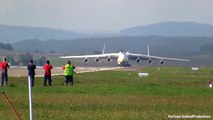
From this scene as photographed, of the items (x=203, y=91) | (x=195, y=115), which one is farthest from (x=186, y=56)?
(x=195, y=115)

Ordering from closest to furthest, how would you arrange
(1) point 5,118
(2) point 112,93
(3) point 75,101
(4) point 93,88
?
(1) point 5,118 < (3) point 75,101 < (2) point 112,93 < (4) point 93,88

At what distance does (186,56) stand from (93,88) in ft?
511

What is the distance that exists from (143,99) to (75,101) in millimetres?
3006

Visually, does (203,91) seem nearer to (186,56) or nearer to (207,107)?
(207,107)

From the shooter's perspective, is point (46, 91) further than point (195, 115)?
Yes

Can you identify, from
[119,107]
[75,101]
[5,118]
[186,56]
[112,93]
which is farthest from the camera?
[186,56]

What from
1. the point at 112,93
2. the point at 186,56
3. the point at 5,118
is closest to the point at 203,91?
the point at 112,93

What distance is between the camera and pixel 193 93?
102 feet

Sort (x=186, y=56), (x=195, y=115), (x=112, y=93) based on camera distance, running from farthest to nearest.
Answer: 1. (x=186, y=56)
2. (x=112, y=93)
3. (x=195, y=115)

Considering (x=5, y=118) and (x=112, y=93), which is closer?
(x=5, y=118)

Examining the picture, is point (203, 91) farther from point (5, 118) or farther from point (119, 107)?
point (5, 118)

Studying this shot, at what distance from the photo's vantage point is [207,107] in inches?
906

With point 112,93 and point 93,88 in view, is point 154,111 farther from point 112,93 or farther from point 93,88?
point 93,88

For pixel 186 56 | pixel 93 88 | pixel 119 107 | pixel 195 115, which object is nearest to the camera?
pixel 195 115
